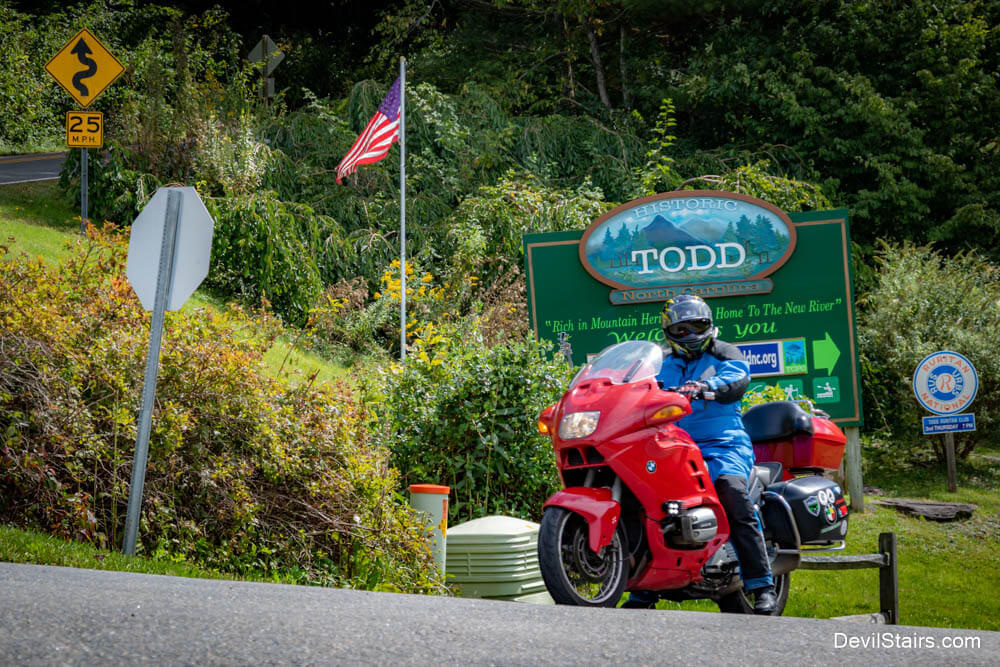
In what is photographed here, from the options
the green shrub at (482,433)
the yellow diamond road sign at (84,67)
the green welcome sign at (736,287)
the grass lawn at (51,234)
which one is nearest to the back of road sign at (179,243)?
the green shrub at (482,433)

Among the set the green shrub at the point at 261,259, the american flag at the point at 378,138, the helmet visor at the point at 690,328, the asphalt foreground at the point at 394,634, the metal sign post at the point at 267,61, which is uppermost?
the metal sign post at the point at 267,61

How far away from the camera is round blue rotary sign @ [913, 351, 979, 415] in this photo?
14734 millimetres

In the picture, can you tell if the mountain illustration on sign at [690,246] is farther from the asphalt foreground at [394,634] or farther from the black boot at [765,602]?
the asphalt foreground at [394,634]

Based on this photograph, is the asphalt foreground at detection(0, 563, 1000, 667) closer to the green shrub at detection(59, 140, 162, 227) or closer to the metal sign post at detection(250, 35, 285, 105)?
the green shrub at detection(59, 140, 162, 227)

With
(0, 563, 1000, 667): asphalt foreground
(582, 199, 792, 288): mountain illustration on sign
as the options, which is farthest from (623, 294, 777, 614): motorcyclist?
(582, 199, 792, 288): mountain illustration on sign

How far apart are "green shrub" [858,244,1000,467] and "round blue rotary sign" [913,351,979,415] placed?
4.13 meters

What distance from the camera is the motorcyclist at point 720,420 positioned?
6090 millimetres

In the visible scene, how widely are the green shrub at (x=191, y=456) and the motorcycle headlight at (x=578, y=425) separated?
8.31 ft

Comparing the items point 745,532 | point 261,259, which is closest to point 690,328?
point 745,532

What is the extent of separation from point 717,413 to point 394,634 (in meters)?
2.96

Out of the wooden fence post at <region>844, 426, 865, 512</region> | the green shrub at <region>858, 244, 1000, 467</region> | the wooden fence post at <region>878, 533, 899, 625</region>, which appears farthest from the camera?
the green shrub at <region>858, 244, 1000, 467</region>

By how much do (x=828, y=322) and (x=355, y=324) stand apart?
7.73 m

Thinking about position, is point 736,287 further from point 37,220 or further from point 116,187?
point 37,220

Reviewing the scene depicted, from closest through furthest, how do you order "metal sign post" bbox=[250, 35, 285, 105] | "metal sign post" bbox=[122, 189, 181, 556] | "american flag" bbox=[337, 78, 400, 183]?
"metal sign post" bbox=[122, 189, 181, 556] → "american flag" bbox=[337, 78, 400, 183] → "metal sign post" bbox=[250, 35, 285, 105]
